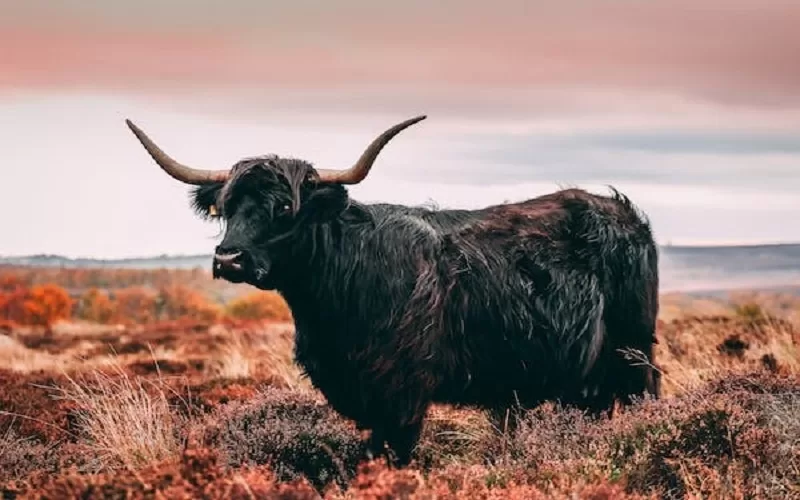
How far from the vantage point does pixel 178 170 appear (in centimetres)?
888

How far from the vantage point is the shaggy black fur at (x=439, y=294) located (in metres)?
8.17

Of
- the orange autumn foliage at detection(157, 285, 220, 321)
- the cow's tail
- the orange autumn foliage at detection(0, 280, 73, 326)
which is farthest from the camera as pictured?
the orange autumn foliage at detection(157, 285, 220, 321)

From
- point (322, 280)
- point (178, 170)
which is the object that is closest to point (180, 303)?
point (178, 170)

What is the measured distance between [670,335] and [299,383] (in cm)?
631

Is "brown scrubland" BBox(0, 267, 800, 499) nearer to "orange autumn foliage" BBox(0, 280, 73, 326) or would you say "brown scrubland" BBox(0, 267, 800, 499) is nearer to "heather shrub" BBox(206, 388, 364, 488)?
"heather shrub" BBox(206, 388, 364, 488)

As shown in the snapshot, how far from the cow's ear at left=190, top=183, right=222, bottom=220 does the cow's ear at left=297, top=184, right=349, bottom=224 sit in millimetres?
623

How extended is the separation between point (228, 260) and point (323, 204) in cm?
91

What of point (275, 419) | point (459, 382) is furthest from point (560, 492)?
point (275, 419)

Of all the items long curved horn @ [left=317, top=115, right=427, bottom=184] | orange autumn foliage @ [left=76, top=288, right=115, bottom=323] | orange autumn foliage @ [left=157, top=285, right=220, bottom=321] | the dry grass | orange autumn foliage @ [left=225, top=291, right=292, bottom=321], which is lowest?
orange autumn foliage @ [left=76, top=288, right=115, bottom=323]

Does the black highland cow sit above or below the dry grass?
above

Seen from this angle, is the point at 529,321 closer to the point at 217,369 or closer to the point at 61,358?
the point at 217,369

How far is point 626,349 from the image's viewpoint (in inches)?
372

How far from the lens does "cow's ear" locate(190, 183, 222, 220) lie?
28.1 ft

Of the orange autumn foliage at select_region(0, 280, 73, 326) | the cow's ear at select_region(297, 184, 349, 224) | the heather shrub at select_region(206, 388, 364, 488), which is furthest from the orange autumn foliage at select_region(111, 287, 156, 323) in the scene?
the cow's ear at select_region(297, 184, 349, 224)
